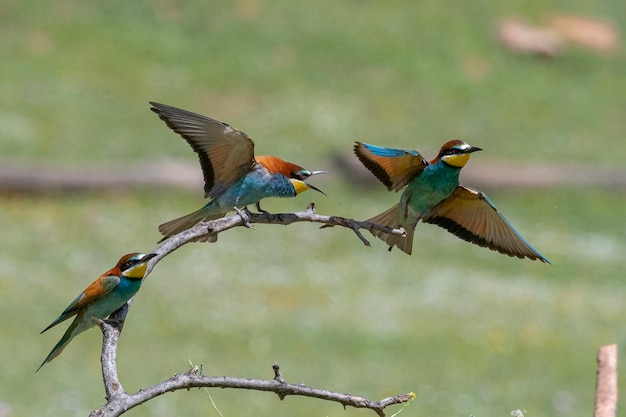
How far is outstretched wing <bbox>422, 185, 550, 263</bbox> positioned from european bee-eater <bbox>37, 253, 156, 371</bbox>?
1.05 meters

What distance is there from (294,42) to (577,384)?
36.7 feet

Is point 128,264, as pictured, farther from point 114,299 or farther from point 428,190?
point 428,190

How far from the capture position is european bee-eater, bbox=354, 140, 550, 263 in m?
3.83

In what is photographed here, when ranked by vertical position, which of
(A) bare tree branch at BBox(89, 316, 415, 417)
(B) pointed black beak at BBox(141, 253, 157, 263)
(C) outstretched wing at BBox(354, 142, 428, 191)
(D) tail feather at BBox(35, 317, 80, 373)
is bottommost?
(A) bare tree branch at BBox(89, 316, 415, 417)

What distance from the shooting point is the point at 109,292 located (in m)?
3.55

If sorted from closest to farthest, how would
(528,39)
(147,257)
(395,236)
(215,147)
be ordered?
1. (147,257)
2. (215,147)
3. (395,236)
4. (528,39)

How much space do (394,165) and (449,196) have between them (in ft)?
0.83

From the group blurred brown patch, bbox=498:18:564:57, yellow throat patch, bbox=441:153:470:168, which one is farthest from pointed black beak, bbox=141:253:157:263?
blurred brown patch, bbox=498:18:564:57

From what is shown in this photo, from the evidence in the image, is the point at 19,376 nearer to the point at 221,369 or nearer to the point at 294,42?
the point at 221,369

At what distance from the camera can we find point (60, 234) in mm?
12453

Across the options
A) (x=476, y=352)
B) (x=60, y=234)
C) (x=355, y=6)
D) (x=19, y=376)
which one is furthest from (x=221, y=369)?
(x=355, y=6)

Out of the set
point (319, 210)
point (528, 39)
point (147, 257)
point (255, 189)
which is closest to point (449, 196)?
point (255, 189)

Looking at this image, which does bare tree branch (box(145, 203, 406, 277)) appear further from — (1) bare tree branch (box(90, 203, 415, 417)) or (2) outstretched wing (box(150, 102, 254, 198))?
(2) outstretched wing (box(150, 102, 254, 198))

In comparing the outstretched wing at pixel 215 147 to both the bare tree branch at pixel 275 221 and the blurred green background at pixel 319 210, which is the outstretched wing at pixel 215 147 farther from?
the blurred green background at pixel 319 210
